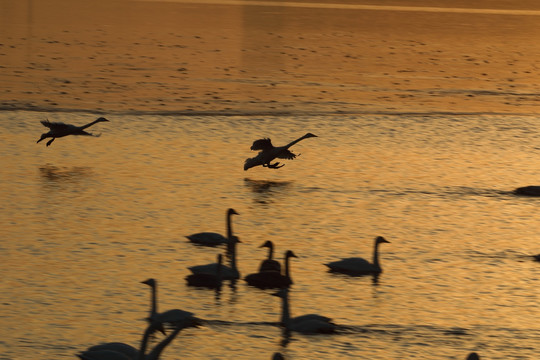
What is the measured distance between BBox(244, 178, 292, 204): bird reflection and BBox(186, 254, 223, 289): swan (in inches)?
276

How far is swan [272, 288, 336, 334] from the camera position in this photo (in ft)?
54.8

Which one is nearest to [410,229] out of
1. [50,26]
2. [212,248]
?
[212,248]

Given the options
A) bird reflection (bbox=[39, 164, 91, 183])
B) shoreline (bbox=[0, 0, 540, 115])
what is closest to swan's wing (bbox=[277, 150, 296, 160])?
bird reflection (bbox=[39, 164, 91, 183])

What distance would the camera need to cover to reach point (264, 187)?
89.3 ft

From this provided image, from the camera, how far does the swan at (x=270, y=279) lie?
18.8 metres

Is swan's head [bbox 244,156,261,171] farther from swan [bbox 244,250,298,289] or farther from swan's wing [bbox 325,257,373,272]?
swan [bbox 244,250,298,289]

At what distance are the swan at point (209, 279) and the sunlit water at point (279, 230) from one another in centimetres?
26

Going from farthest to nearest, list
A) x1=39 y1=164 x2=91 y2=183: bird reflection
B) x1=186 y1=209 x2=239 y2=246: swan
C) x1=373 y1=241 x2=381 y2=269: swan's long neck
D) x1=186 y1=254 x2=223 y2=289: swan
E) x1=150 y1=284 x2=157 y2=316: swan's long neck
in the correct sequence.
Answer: x1=39 y1=164 x2=91 y2=183: bird reflection, x1=186 y1=209 x2=239 y2=246: swan, x1=373 y1=241 x2=381 y2=269: swan's long neck, x1=186 y1=254 x2=223 y2=289: swan, x1=150 y1=284 x2=157 y2=316: swan's long neck

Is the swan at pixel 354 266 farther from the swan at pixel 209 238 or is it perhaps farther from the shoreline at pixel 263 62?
the shoreline at pixel 263 62

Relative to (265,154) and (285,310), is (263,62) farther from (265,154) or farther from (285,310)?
(285,310)

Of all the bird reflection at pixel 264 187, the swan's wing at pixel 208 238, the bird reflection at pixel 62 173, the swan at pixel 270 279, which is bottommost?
the swan at pixel 270 279

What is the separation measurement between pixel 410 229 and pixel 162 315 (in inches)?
312

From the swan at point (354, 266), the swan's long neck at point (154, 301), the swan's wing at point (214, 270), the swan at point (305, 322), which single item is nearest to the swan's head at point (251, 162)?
the swan at point (354, 266)

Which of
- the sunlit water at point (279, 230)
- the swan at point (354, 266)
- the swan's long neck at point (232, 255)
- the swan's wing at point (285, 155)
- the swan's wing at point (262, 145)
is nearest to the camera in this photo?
the sunlit water at point (279, 230)
